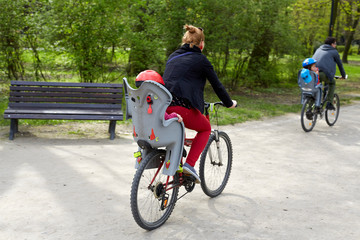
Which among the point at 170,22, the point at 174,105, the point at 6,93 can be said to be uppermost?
the point at 170,22

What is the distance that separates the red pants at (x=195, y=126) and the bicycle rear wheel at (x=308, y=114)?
4.86 m

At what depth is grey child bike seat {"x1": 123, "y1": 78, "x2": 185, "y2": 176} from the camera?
3.70 m

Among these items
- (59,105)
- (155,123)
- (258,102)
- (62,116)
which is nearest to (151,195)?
(155,123)

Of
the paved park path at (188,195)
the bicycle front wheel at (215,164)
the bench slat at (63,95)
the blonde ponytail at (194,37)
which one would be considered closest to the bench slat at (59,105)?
the bench slat at (63,95)

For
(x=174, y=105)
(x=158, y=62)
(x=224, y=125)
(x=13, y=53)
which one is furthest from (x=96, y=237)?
(x=158, y=62)

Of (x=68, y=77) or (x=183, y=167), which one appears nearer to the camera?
(x=183, y=167)

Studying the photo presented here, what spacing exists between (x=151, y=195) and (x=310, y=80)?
5750 millimetres

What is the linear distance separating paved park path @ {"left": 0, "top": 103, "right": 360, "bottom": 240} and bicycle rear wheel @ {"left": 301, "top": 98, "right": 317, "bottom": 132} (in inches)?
38.4

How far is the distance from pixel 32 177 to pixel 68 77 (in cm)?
632

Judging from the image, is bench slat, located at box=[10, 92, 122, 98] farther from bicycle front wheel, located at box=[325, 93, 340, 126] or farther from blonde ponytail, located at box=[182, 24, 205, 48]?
bicycle front wheel, located at box=[325, 93, 340, 126]

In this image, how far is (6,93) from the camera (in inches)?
456

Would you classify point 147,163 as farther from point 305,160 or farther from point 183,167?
point 305,160

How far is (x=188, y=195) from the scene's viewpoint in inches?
199

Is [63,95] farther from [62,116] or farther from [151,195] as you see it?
[151,195]
